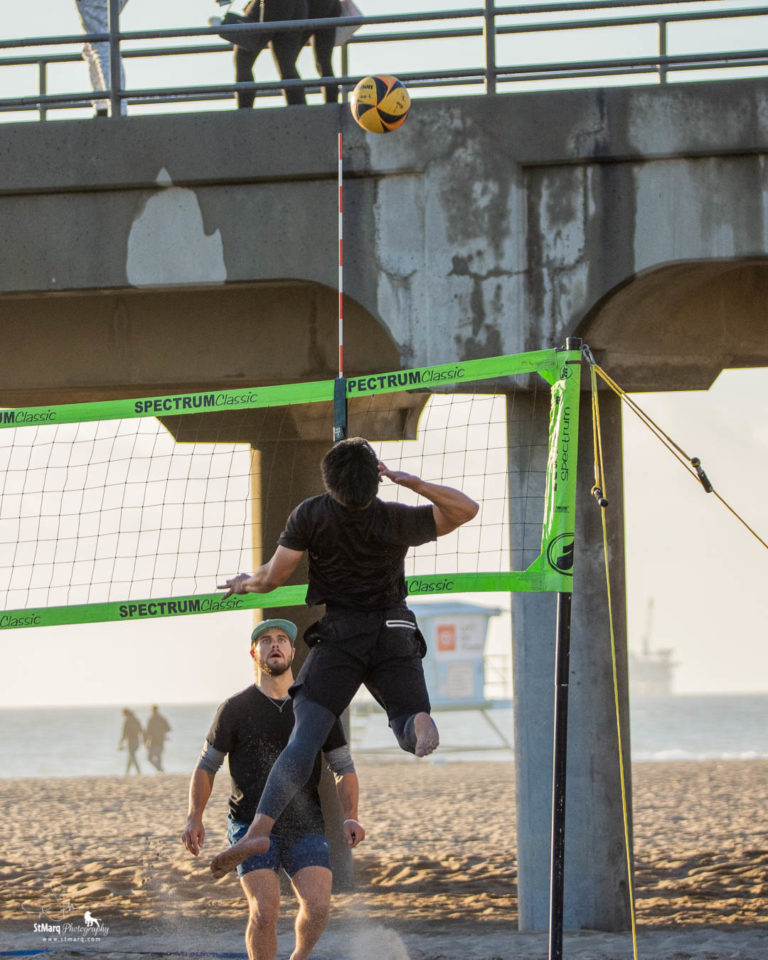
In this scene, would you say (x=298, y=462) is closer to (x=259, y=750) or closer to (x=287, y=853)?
(x=259, y=750)

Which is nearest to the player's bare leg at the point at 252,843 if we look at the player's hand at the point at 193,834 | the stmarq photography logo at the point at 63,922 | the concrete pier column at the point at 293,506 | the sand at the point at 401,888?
the player's hand at the point at 193,834

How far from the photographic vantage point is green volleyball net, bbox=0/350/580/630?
23.5 ft

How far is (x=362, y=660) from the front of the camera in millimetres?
6246

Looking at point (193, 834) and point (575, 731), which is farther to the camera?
point (575, 731)

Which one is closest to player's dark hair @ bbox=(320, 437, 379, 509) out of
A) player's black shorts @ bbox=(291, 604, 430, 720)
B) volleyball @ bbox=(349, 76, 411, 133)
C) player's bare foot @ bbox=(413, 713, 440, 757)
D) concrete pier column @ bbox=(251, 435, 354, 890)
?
player's black shorts @ bbox=(291, 604, 430, 720)

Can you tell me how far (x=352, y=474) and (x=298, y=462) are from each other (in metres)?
7.64

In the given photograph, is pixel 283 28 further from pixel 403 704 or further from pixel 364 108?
pixel 403 704

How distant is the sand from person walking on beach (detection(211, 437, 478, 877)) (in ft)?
11.7

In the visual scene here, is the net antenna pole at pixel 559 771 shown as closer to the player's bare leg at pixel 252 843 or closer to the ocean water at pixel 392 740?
the player's bare leg at pixel 252 843

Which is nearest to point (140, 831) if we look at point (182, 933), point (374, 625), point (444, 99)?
point (182, 933)

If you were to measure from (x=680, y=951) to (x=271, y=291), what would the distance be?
5655 millimetres

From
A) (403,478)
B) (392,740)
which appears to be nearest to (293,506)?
(403,478)

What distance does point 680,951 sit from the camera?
927 cm

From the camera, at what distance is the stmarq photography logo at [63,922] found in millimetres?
10359
